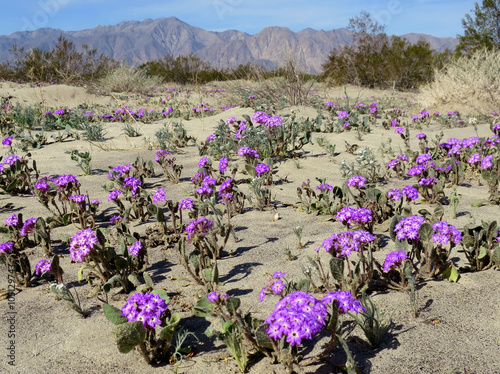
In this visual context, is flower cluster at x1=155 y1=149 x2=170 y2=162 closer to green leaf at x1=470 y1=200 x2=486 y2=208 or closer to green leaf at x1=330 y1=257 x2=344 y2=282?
green leaf at x1=330 y1=257 x2=344 y2=282

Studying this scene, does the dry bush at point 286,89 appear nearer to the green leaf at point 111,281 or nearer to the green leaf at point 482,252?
the green leaf at point 482,252

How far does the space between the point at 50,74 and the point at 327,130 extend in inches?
696

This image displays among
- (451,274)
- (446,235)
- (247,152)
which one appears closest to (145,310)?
(446,235)

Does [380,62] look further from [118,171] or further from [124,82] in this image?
[118,171]

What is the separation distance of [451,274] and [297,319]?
5.55 feet

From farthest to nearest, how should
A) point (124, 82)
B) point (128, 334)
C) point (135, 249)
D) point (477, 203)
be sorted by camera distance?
point (124, 82) < point (477, 203) < point (135, 249) < point (128, 334)

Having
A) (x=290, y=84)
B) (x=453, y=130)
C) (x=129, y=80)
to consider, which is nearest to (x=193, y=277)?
(x=453, y=130)

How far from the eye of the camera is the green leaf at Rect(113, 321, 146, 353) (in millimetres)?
2236

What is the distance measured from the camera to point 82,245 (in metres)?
3.16

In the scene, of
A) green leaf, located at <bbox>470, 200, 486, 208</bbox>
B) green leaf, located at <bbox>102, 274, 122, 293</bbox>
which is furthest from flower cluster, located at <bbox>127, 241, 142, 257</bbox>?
green leaf, located at <bbox>470, 200, 486, 208</bbox>

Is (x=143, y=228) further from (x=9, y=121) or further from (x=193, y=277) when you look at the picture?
(x=9, y=121)

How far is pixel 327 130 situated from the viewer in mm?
9102

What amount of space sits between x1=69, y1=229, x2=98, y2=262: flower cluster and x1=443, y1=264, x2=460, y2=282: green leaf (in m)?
→ 2.72

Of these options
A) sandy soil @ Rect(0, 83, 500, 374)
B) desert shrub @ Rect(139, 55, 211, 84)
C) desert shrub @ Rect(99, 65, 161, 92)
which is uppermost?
desert shrub @ Rect(139, 55, 211, 84)
